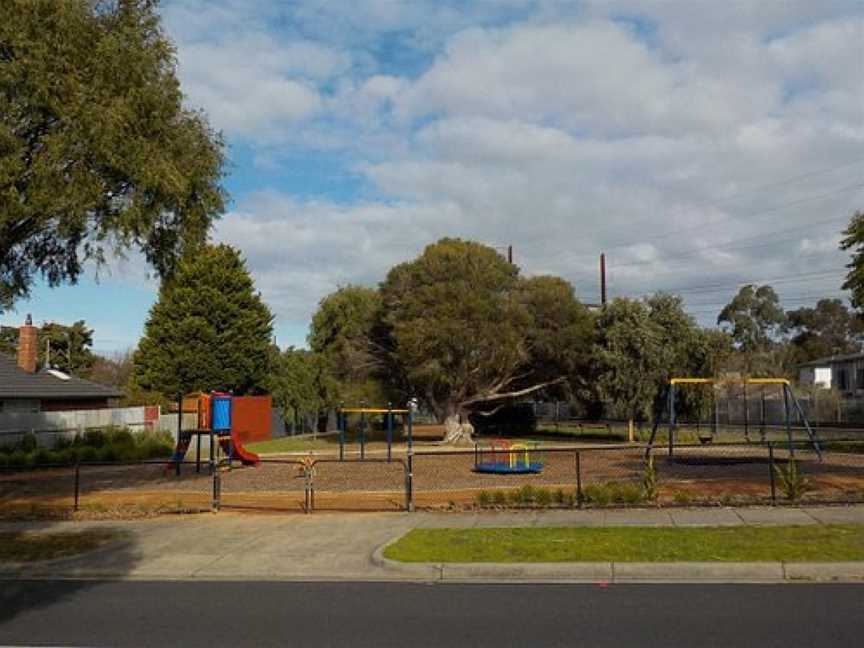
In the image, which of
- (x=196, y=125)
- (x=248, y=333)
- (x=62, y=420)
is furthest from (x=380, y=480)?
(x=248, y=333)

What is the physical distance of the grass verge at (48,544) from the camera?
12312 mm

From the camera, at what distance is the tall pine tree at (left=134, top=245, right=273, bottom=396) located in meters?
53.1

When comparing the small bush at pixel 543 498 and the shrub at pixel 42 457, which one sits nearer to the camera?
the small bush at pixel 543 498

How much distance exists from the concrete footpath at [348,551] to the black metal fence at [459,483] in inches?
34.0

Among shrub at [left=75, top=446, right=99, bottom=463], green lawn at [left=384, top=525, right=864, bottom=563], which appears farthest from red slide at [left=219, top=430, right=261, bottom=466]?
green lawn at [left=384, top=525, right=864, bottom=563]

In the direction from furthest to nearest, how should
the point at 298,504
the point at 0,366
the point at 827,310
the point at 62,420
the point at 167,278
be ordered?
the point at 827,310 → the point at 0,366 → the point at 62,420 → the point at 167,278 → the point at 298,504

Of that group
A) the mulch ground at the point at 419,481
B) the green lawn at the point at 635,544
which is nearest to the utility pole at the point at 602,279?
the mulch ground at the point at 419,481

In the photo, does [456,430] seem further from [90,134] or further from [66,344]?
[66,344]

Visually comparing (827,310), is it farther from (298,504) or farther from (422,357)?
(298,504)

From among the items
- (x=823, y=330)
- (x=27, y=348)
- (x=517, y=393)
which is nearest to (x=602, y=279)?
(x=517, y=393)

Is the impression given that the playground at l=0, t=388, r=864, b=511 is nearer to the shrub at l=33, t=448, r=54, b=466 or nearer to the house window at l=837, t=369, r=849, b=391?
the shrub at l=33, t=448, r=54, b=466

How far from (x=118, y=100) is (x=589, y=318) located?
33474 millimetres

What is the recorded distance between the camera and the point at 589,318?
4600cm

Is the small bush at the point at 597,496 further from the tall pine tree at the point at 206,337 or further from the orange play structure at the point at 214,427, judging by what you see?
the tall pine tree at the point at 206,337
